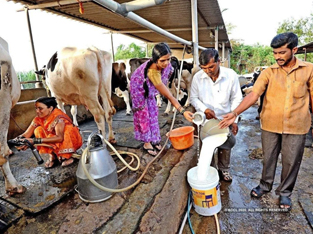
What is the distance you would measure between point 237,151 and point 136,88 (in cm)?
222

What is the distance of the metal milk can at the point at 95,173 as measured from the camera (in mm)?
1713

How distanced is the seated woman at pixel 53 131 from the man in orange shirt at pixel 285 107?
6.06ft

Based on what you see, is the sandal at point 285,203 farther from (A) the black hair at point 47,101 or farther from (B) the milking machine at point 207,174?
(A) the black hair at point 47,101

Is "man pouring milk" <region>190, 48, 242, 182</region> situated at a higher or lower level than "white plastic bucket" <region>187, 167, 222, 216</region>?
higher

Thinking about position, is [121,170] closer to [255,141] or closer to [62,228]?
[62,228]

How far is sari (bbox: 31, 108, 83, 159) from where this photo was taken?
245cm

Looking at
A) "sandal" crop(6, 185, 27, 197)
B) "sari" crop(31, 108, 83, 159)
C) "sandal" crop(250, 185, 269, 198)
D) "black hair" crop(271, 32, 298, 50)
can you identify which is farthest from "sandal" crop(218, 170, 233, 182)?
"sandal" crop(6, 185, 27, 197)

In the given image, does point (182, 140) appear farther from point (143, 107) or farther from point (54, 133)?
point (54, 133)

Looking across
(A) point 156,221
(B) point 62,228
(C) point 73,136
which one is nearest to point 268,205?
A: (A) point 156,221

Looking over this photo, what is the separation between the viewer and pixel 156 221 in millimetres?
1594

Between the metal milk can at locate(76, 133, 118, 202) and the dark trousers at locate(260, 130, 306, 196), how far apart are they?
161 centimetres

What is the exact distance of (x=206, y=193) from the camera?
76.0 inches

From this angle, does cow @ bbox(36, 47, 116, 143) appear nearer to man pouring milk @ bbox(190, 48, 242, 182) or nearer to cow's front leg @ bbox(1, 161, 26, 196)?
cow's front leg @ bbox(1, 161, 26, 196)

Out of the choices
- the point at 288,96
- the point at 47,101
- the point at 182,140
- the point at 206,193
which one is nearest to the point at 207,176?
the point at 206,193
